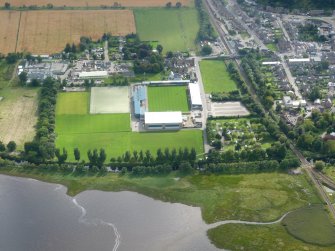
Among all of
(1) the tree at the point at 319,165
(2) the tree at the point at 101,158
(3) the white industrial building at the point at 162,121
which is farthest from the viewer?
(3) the white industrial building at the point at 162,121

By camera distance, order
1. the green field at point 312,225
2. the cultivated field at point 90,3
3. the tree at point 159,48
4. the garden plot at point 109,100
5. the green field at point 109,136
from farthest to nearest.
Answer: the cultivated field at point 90,3
the tree at point 159,48
the garden plot at point 109,100
the green field at point 109,136
the green field at point 312,225

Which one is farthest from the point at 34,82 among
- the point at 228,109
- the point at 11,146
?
the point at 228,109

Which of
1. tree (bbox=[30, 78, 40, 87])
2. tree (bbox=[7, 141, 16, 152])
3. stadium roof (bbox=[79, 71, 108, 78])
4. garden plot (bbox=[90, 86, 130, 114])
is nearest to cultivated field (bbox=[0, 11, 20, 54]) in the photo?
tree (bbox=[30, 78, 40, 87])

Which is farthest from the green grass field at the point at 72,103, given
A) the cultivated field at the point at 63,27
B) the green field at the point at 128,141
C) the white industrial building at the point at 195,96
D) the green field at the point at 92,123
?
the white industrial building at the point at 195,96

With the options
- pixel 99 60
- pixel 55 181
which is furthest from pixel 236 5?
pixel 55 181

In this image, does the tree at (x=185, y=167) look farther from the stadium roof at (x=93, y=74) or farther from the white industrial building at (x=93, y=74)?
the stadium roof at (x=93, y=74)

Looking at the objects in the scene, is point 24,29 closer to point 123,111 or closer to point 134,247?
point 123,111
